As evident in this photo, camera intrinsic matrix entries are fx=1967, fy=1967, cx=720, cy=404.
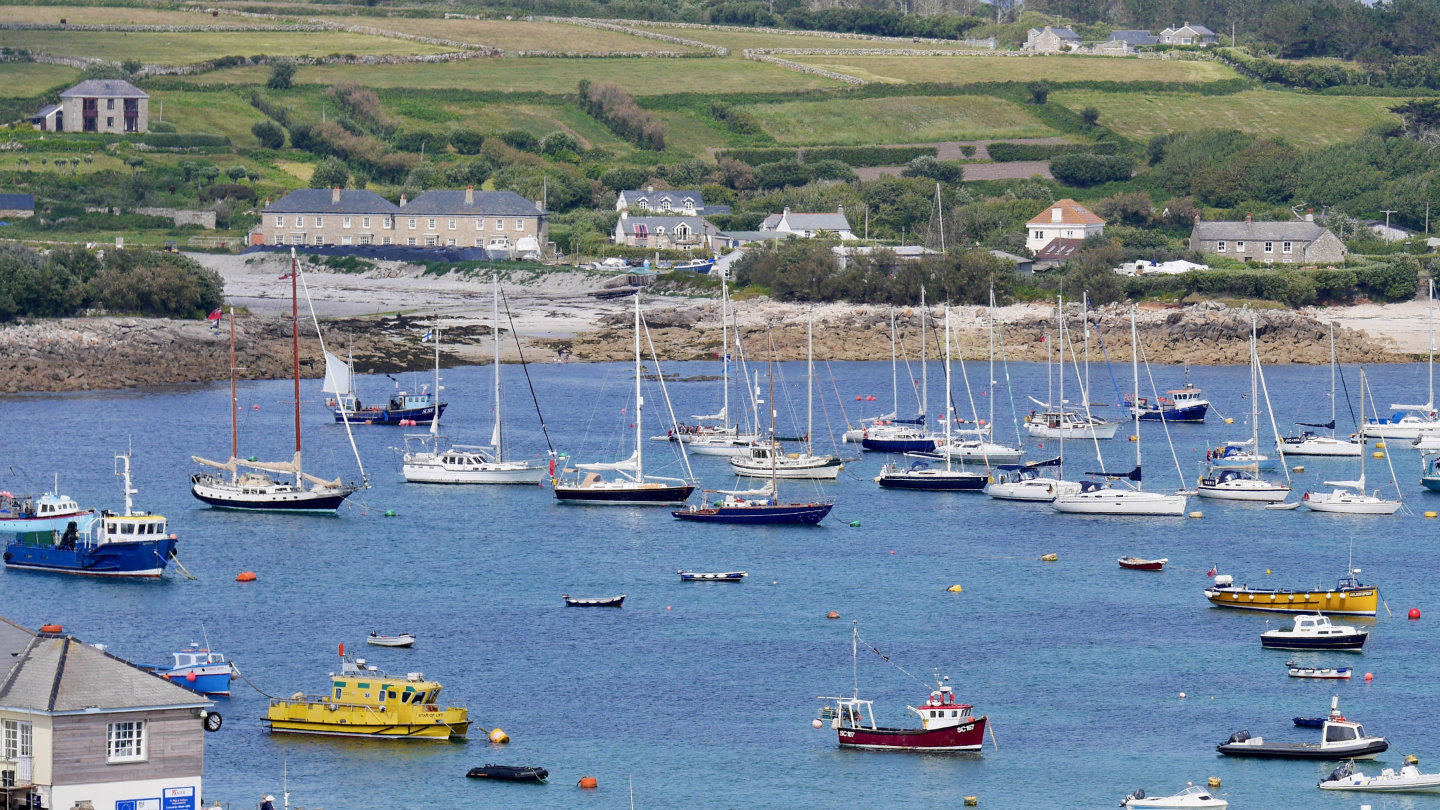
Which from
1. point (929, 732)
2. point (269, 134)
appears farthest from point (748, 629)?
point (269, 134)

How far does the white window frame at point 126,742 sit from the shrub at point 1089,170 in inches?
5954

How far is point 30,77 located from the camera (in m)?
182

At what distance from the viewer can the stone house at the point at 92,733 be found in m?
28.2

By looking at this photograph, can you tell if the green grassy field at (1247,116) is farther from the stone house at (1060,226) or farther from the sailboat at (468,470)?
the sailboat at (468,470)

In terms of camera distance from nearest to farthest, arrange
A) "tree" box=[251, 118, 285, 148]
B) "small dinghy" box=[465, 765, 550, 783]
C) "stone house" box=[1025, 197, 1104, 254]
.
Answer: "small dinghy" box=[465, 765, 550, 783]
"stone house" box=[1025, 197, 1104, 254]
"tree" box=[251, 118, 285, 148]

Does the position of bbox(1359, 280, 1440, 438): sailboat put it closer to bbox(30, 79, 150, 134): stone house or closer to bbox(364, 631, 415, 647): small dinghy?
bbox(364, 631, 415, 647): small dinghy

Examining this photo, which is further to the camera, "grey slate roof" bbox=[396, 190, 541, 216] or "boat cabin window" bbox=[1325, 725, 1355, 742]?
"grey slate roof" bbox=[396, 190, 541, 216]

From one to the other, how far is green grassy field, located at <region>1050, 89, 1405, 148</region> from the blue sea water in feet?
350

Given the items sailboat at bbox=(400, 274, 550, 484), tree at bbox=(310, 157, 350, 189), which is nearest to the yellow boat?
sailboat at bbox=(400, 274, 550, 484)

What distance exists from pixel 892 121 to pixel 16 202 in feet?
279

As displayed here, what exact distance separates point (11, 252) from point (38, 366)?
12.6 meters

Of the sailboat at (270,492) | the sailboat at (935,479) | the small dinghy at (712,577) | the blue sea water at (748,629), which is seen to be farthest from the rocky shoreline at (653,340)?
the small dinghy at (712,577)

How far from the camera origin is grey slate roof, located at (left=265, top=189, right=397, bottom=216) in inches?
5969

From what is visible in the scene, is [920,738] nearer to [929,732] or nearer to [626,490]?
[929,732]
